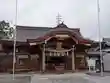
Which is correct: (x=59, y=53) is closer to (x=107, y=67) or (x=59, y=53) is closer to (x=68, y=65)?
(x=68, y=65)

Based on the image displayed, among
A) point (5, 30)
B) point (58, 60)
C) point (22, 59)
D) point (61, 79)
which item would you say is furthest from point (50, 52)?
point (5, 30)

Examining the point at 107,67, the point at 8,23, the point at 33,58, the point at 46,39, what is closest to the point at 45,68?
the point at 33,58

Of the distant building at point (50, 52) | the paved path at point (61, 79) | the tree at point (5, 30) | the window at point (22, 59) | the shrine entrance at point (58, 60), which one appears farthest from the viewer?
the tree at point (5, 30)

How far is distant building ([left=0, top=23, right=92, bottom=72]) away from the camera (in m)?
18.2

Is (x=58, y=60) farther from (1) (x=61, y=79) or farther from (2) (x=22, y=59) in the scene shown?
(1) (x=61, y=79)

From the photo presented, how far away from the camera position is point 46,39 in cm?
1767

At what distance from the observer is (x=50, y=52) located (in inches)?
727

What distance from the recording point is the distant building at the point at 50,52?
59.6 feet

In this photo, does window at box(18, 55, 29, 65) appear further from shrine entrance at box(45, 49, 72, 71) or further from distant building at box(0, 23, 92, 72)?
shrine entrance at box(45, 49, 72, 71)

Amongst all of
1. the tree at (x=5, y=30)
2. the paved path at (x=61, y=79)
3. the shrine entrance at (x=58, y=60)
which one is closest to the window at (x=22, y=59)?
the shrine entrance at (x=58, y=60)

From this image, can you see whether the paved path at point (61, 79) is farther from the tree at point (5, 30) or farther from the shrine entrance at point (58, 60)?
the tree at point (5, 30)

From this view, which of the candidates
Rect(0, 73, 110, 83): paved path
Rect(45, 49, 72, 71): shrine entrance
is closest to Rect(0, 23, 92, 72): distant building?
Rect(45, 49, 72, 71): shrine entrance

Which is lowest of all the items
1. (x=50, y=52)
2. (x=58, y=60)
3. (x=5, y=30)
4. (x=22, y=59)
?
(x=58, y=60)

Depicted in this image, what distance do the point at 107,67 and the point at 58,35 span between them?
8.35m
